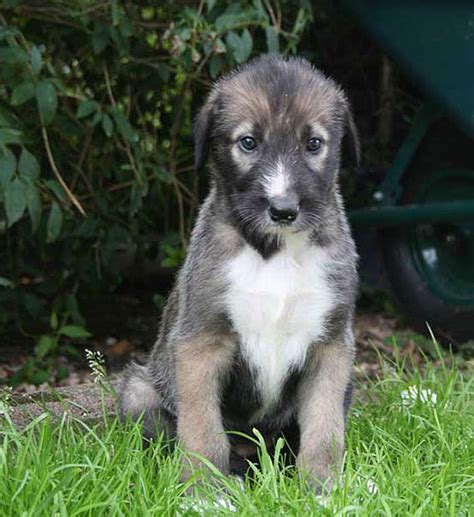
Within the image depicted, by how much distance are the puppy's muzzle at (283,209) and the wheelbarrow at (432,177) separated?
2.51 m

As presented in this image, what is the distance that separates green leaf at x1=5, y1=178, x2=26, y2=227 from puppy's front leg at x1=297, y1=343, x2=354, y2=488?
127 centimetres

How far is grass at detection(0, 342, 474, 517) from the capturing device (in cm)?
339

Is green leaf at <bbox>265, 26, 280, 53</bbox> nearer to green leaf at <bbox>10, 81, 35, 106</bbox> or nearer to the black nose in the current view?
green leaf at <bbox>10, 81, 35, 106</bbox>

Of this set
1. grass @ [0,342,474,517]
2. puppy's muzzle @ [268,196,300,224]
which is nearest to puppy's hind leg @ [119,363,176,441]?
grass @ [0,342,474,517]

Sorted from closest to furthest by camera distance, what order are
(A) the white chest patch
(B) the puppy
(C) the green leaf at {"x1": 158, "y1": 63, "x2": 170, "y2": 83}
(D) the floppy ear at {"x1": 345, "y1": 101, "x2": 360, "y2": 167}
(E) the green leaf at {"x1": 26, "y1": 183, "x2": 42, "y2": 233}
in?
1. (B) the puppy
2. (A) the white chest patch
3. (D) the floppy ear at {"x1": 345, "y1": 101, "x2": 360, "y2": 167}
4. (E) the green leaf at {"x1": 26, "y1": 183, "x2": 42, "y2": 233}
5. (C) the green leaf at {"x1": 158, "y1": 63, "x2": 170, "y2": 83}

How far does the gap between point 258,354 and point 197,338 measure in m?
0.21

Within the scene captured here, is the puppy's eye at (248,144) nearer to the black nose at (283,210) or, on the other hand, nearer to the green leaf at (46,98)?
the black nose at (283,210)

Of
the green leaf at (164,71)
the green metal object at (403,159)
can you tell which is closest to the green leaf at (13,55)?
the green leaf at (164,71)

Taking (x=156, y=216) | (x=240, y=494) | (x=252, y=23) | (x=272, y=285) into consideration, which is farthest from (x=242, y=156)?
(x=156, y=216)

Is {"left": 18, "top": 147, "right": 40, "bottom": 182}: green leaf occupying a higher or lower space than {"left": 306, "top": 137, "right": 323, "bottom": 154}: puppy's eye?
lower

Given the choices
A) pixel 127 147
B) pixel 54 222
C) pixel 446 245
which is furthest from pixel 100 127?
pixel 446 245

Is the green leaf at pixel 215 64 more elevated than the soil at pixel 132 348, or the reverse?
the green leaf at pixel 215 64

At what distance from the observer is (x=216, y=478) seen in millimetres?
3707

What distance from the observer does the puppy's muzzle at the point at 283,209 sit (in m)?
3.52
